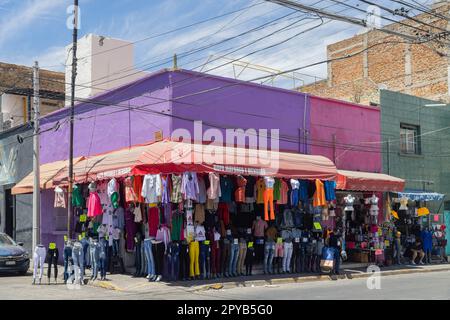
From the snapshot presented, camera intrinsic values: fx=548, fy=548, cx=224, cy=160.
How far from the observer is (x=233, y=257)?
52.8ft

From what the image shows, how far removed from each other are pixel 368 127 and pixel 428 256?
5888mm

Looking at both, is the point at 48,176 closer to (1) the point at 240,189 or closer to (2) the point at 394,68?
(1) the point at 240,189

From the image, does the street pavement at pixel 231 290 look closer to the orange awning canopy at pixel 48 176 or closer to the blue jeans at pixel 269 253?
the blue jeans at pixel 269 253

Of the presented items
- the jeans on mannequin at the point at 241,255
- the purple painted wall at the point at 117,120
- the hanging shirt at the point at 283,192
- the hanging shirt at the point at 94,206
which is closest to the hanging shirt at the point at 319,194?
the hanging shirt at the point at 283,192

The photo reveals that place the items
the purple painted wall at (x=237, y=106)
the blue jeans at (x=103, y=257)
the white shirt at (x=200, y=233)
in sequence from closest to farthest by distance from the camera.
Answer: the white shirt at (x=200, y=233) < the blue jeans at (x=103, y=257) < the purple painted wall at (x=237, y=106)

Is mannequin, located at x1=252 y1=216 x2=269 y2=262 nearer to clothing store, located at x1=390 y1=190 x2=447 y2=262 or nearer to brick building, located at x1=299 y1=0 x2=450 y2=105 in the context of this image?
clothing store, located at x1=390 y1=190 x2=447 y2=262

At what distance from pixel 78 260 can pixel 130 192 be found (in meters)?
2.43

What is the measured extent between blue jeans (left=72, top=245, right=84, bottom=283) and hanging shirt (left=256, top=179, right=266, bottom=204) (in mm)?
→ 5343

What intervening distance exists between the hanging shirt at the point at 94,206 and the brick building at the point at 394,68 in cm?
1727

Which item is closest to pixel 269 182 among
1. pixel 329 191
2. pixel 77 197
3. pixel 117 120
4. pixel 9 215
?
pixel 329 191

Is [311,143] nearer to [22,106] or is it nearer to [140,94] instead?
[140,94]

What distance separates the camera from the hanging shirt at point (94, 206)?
1667cm

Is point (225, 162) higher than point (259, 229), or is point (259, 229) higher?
point (225, 162)
